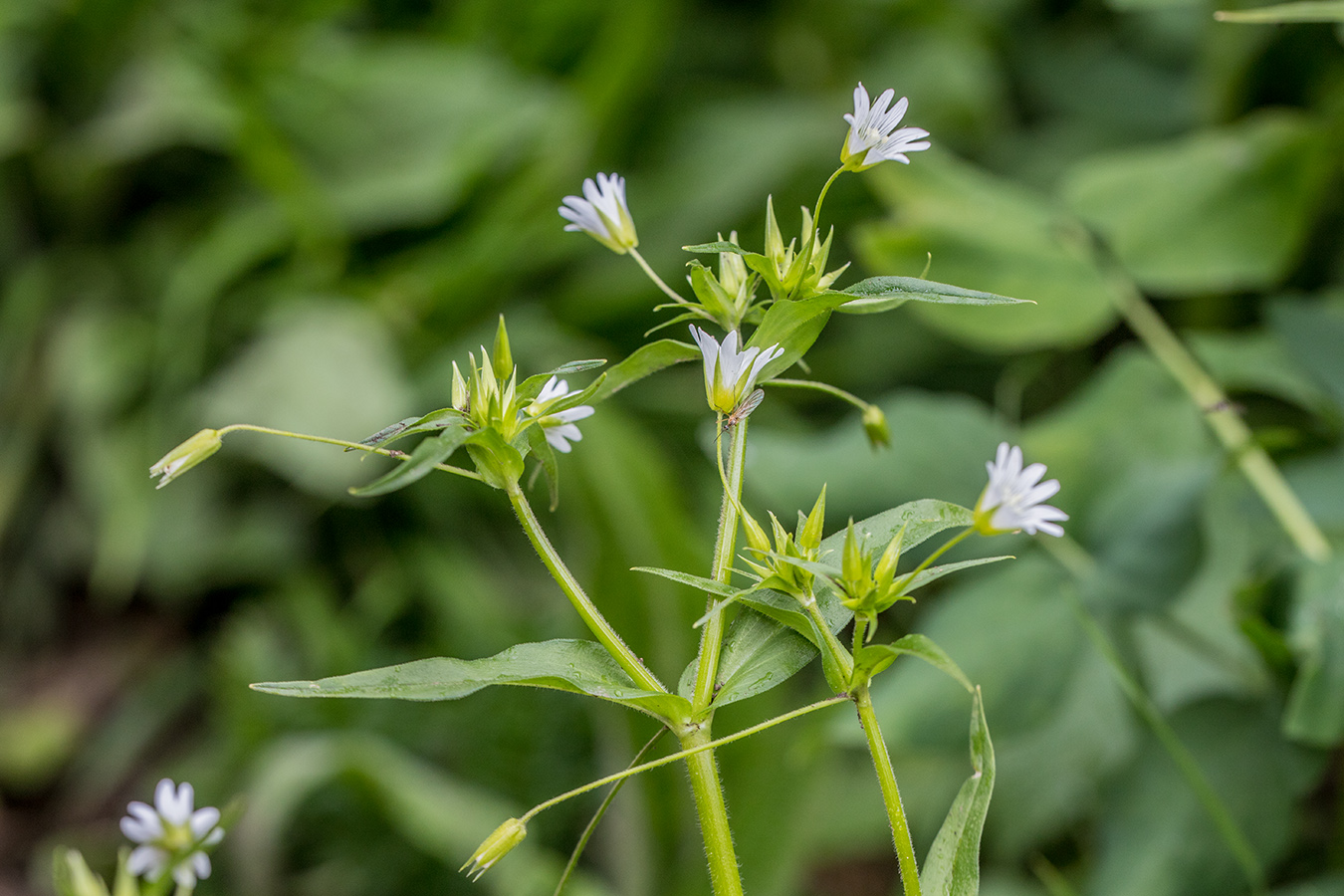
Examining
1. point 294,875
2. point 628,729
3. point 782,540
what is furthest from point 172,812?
point 294,875

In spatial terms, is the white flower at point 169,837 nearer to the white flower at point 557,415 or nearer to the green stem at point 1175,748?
the white flower at point 557,415

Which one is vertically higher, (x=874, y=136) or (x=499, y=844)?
(x=874, y=136)

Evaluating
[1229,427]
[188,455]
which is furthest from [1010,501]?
[1229,427]

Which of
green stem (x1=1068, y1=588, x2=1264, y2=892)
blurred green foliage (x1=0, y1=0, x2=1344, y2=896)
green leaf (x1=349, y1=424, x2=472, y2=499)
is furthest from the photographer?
blurred green foliage (x1=0, y1=0, x2=1344, y2=896)

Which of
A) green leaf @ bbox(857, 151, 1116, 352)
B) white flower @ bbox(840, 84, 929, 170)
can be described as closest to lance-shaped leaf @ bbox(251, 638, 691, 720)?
white flower @ bbox(840, 84, 929, 170)

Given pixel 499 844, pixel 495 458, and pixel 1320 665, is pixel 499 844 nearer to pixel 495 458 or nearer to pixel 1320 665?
pixel 495 458

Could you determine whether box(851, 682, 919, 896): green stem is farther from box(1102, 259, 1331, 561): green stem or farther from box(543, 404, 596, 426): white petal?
box(1102, 259, 1331, 561): green stem
